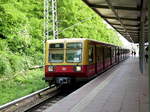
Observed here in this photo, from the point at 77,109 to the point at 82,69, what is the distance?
6465mm

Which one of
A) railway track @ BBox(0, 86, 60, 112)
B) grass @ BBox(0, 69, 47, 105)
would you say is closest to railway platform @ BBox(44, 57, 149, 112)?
railway track @ BBox(0, 86, 60, 112)

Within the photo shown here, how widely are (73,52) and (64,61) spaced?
621 mm

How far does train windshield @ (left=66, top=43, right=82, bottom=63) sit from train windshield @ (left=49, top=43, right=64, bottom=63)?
31 cm

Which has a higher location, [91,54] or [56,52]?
[56,52]

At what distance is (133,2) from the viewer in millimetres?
15070

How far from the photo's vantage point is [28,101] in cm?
1241

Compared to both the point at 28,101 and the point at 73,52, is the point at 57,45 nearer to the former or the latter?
the point at 73,52

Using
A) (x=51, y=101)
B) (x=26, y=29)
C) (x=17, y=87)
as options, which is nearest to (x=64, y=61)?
(x=51, y=101)

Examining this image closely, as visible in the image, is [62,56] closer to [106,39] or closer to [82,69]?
[82,69]

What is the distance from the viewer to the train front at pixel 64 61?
15.3 meters

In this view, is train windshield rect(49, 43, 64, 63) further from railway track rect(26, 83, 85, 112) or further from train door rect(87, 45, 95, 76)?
railway track rect(26, 83, 85, 112)

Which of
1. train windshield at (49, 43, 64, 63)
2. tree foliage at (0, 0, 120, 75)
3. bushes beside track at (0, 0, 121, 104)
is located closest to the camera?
train windshield at (49, 43, 64, 63)

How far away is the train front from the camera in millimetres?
15344

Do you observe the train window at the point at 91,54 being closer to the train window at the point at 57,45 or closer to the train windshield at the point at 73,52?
the train windshield at the point at 73,52
